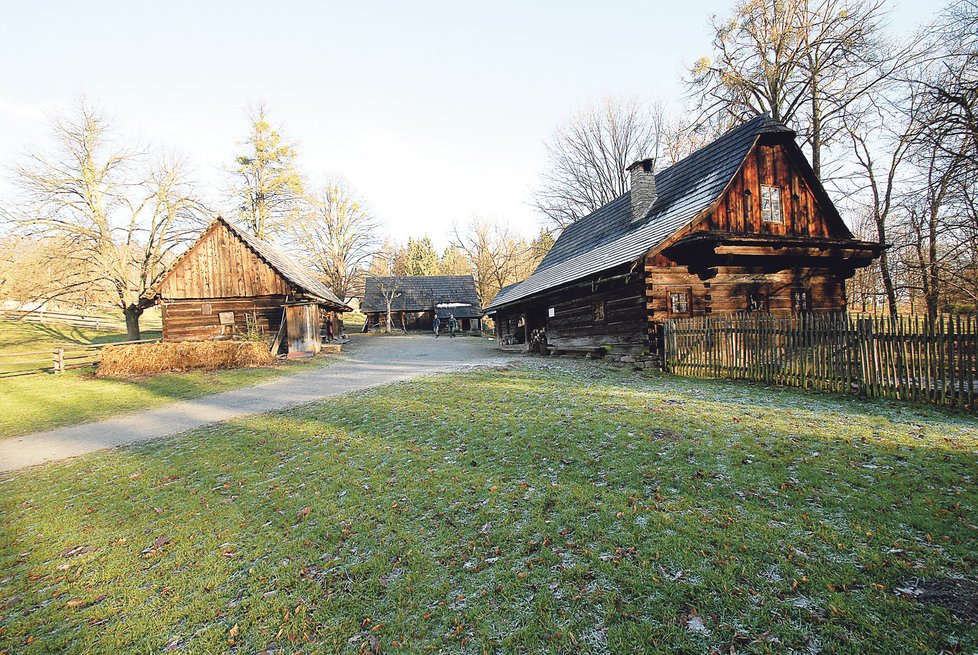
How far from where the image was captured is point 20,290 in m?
23.2

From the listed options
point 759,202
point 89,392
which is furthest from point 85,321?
point 759,202

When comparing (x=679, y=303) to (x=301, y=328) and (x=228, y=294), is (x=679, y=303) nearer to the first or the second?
(x=301, y=328)

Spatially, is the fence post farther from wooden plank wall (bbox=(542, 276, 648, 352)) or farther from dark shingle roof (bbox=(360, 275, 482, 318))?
dark shingle roof (bbox=(360, 275, 482, 318))

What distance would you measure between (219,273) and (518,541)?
24.2 metres

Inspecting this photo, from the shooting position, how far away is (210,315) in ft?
75.6

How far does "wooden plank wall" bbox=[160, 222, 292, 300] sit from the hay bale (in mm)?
5956

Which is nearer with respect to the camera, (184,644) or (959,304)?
(184,644)

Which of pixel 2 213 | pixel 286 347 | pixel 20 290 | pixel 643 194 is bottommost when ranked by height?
pixel 286 347

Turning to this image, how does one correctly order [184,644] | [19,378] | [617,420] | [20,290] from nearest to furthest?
[184,644] → [617,420] → [19,378] → [20,290]

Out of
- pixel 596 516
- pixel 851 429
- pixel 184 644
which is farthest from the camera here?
pixel 851 429

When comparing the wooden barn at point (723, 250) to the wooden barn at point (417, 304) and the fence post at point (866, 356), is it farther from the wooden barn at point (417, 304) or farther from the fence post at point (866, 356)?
the wooden barn at point (417, 304)

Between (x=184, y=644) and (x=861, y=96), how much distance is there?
30.8m

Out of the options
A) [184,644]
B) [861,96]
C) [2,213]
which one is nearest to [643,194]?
[861,96]

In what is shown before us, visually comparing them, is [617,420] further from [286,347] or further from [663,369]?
[286,347]
